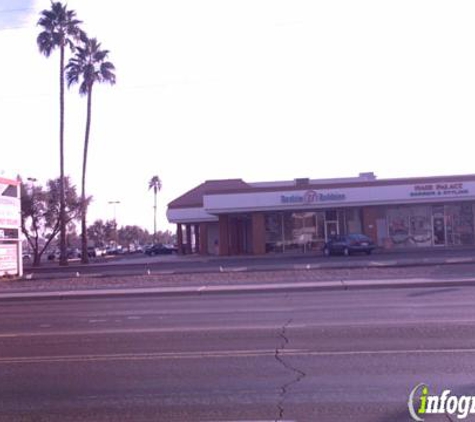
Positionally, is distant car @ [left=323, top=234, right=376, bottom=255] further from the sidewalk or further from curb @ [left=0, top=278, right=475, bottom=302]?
curb @ [left=0, top=278, right=475, bottom=302]

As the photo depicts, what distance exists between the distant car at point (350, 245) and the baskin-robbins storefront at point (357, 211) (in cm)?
495

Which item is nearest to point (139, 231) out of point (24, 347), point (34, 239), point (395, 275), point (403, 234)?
point (34, 239)

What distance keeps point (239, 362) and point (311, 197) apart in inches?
1616

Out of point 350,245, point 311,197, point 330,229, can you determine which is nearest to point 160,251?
point 330,229

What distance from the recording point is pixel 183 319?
52.2ft

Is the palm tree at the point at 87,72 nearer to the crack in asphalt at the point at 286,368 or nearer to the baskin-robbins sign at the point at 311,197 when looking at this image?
the baskin-robbins sign at the point at 311,197

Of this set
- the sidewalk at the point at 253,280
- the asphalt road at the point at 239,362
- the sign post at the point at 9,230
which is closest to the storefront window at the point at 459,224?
the sidewalk at the point at 253,280

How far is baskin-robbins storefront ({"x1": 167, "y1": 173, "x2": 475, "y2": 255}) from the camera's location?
49.8 meters

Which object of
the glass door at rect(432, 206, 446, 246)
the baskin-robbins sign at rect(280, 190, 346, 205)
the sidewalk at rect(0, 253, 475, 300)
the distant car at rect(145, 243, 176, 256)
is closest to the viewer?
the sidewalk at rect(0, 253, 475, 300)

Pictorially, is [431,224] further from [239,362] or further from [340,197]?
[239,362]

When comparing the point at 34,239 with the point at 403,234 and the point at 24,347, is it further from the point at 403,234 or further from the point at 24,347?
the point at 24,347

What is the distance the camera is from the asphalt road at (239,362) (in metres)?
7.68

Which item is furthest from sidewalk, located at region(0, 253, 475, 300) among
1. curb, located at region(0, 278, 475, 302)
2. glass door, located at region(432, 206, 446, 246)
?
glass door, located at region(432, 206, 446, 246)

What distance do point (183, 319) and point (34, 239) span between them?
4645 cm
